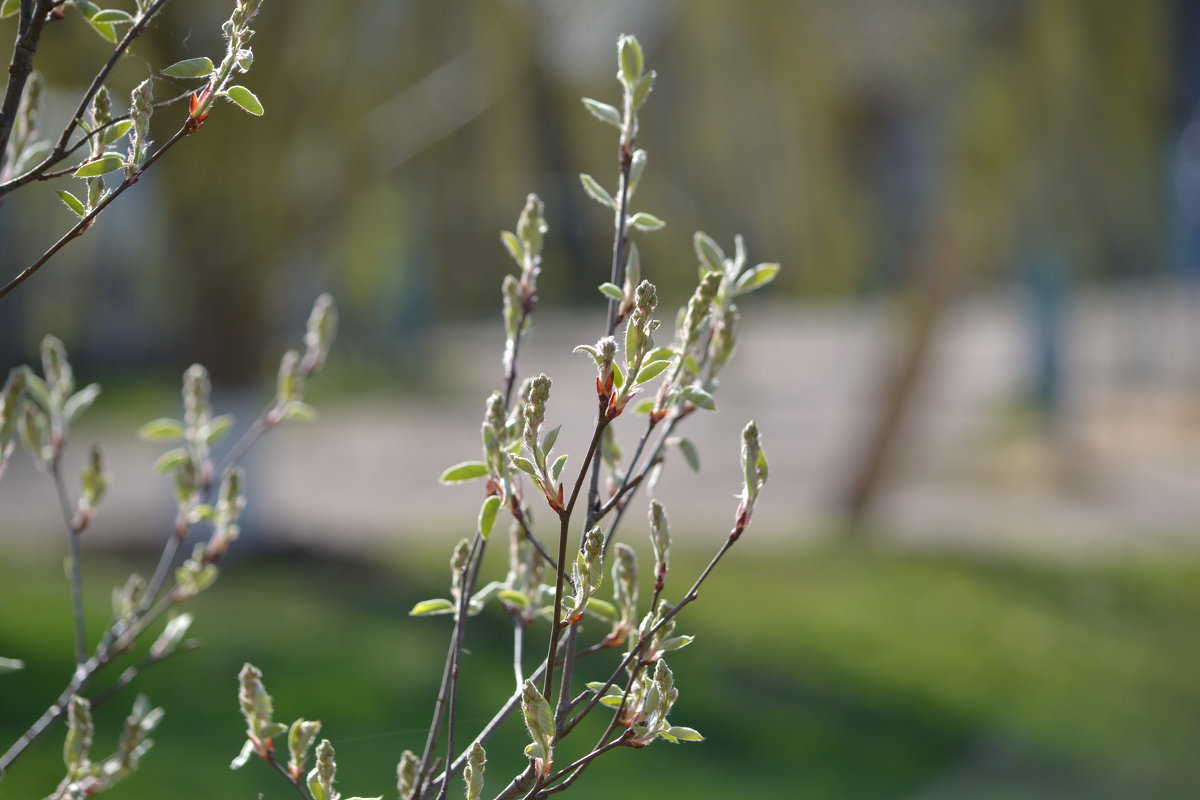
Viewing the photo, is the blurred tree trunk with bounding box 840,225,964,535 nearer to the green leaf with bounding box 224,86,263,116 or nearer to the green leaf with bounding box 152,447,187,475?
the green leaf with bounding box 152,447,187,475

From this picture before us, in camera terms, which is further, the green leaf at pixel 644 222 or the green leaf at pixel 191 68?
the green leaf at pixel 644 222

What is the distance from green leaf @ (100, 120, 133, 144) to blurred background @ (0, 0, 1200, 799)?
2.24m

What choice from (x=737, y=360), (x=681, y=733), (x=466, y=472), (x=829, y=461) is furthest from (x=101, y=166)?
(x=829, y=461)

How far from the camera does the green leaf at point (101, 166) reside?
0.90m

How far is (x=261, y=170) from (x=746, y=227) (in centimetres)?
197

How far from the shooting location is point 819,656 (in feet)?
15.1

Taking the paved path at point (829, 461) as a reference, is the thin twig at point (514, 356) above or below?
above

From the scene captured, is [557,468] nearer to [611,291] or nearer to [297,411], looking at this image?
[611,291]

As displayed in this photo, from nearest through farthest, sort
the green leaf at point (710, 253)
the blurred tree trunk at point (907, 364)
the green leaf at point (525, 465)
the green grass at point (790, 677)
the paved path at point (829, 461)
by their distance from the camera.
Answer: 1. the green leaf at point (525, 465)
2. the green leaf at point (710, 253)
3. the green grass at point (790, 677)
4. the blurred tree trunk at point (907, 364)
5. the paved path at point (829, 461)

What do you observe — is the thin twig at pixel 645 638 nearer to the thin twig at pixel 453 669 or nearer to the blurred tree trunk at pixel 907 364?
the thin twig at pixel 453 669

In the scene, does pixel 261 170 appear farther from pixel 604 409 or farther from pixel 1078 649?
pixel 604 409

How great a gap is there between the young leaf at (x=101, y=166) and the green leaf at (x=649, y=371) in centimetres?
37

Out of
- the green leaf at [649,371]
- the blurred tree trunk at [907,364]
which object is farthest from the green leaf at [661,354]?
the blurred tree trunk at [907,364]

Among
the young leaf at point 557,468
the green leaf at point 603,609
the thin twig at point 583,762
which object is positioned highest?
the young leaf at point 557,468
